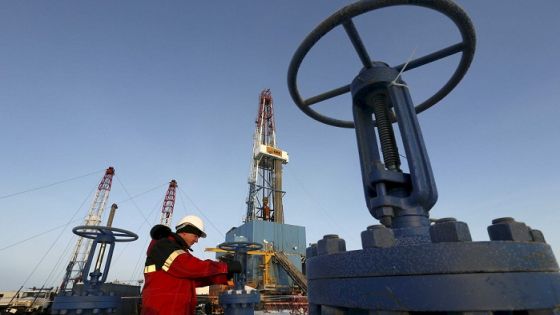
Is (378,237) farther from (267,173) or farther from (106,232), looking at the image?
(267,173)

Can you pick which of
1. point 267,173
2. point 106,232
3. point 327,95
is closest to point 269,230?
point 267,173

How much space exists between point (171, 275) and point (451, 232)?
237 cm

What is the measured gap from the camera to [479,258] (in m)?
1.64

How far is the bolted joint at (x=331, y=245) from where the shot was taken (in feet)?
7.38

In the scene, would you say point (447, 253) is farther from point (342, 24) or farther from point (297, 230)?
point (297, 230)

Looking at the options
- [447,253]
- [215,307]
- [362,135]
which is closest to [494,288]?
[447,253]

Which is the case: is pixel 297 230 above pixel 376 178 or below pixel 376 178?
above

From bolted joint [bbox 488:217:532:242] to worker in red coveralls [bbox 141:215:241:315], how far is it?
2096mm

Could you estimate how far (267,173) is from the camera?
3831 centimetres

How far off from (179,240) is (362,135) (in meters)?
2.37

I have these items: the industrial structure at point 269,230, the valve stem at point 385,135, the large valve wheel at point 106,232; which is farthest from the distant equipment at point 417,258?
the industrial structure at point 269,230

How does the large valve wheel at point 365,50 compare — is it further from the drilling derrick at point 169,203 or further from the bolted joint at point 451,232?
the drilling derrick at point 169,203

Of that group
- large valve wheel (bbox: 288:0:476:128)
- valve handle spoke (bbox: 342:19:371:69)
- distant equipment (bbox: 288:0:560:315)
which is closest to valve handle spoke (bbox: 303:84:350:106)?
large valve wheel (bbox: 288:0:476:128)

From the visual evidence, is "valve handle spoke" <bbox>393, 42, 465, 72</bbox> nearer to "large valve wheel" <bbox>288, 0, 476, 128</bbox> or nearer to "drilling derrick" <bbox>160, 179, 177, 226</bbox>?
"large valve wheel" <bbox>288, 0, 476, 128</bbox>
